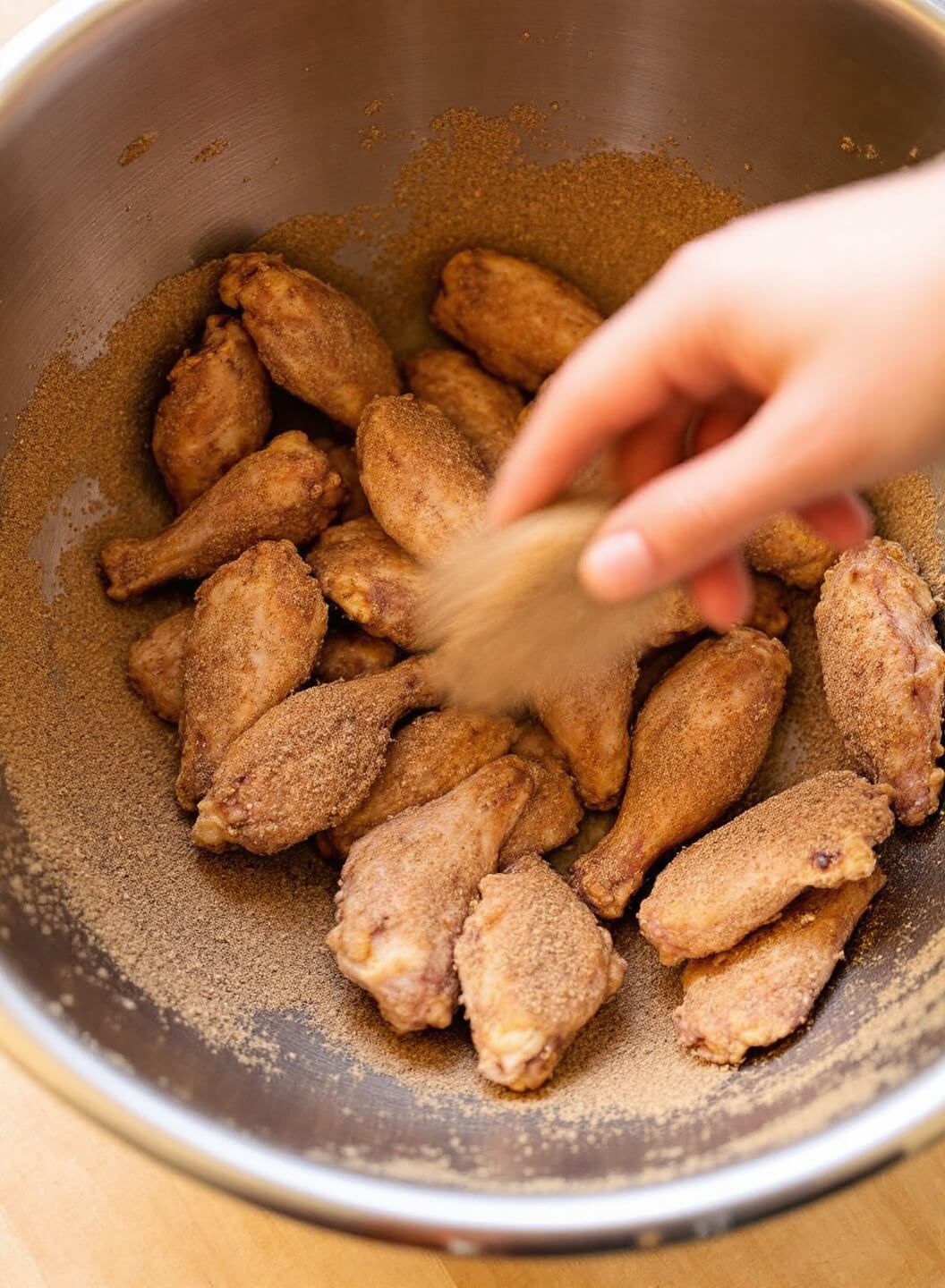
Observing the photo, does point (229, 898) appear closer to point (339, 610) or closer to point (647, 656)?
point (339, 610)

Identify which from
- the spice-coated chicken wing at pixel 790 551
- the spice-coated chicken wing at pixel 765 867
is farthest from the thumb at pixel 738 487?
the spice-coated chicken wing at pixel 790 551

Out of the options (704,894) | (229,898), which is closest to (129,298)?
(229,898)

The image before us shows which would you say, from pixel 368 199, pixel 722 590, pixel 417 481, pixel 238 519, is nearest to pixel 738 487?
pixel 722 590

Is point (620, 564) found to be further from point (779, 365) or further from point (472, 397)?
point (472, 397)

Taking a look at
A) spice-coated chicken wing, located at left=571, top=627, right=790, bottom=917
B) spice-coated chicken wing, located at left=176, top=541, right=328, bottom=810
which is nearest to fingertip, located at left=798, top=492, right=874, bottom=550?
spice-coated chicken wing, located at left=571, top=627, right=790, bottom=917

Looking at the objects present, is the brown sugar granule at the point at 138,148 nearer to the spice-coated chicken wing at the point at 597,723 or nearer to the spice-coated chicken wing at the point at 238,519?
the spice-coated chicken wing at the point at 238,519

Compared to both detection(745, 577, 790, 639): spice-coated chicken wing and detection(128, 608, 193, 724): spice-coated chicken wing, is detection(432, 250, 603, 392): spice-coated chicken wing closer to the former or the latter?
detection(745, 577, 790, 639): spice-coated chicken wing
